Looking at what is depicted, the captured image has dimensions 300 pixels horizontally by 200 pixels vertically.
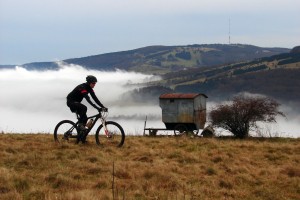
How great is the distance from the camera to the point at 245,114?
30281 millimetres

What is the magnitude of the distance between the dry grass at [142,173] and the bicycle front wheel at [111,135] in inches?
13.4

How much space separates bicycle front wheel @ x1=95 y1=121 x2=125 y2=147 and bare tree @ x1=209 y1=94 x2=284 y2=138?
16516 mm

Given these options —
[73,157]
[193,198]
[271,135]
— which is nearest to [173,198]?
[193,198]

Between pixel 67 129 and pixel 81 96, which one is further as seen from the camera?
pixel 67 129

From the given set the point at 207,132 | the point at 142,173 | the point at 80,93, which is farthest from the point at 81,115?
the point at 207,132

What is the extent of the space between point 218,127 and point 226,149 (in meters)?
16.8

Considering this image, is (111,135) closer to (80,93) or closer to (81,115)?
(81,115)

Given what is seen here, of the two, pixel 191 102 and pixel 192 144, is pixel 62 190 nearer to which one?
pixel 192 144

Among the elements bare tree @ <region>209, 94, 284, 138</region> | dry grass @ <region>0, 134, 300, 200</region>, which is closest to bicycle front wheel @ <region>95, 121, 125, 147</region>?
dry grass @ <region>0, 134, 300, 200</region>

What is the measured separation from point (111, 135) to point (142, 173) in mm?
4401

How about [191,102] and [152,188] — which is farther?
[191,102]

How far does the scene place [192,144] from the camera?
53.1 feet

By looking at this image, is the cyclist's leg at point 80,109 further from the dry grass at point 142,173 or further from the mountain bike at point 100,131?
the dry grass at point 142,173

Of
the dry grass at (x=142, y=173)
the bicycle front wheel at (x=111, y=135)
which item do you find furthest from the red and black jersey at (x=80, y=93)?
the dry grass at (x=142, y=173)
